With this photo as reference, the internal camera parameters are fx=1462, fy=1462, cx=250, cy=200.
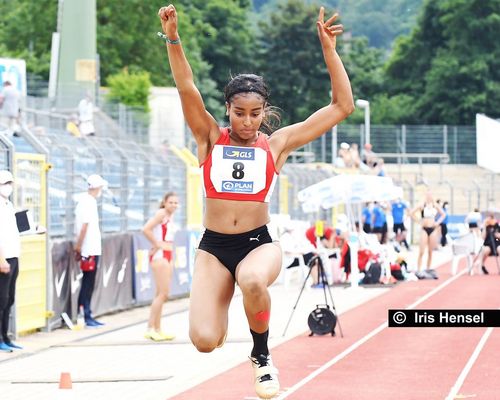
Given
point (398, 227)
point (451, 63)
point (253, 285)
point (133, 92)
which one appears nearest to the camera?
point (253, 285)

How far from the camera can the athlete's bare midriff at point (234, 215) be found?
909 centimetres

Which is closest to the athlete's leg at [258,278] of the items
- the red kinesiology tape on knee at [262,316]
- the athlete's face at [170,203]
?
the red kinesiology tape on knee at [262,316]

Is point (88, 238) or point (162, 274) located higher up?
point (88, 238)

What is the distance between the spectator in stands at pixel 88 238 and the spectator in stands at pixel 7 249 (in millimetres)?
2623

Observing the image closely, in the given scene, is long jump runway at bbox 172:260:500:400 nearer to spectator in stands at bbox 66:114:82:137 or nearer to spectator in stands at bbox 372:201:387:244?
spectator in stands at bbox 66:114:82:137

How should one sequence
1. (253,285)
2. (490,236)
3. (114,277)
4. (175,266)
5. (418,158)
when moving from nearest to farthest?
(253,285), (114,277), (175,266), (490,236), (418,158)

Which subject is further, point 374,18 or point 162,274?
point 374,18

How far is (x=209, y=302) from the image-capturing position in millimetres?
8969

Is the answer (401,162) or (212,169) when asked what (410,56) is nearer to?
(401,162)

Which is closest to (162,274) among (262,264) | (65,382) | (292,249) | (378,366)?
(378,366)

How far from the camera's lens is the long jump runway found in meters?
11.9

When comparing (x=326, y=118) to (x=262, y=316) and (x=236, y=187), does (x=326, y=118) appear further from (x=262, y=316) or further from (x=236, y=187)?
(x=262, y=316)

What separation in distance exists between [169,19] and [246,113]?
2.41 ft

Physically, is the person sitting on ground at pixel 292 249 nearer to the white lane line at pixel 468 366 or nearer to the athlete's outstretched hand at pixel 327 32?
the white lane line at pixel 468 366
